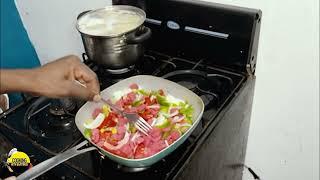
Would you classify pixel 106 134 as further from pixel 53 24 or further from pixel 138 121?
pixel 53 24

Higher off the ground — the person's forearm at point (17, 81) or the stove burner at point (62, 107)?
the person's forearm at point (17, 81)

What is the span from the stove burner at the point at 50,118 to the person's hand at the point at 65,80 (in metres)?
0.11

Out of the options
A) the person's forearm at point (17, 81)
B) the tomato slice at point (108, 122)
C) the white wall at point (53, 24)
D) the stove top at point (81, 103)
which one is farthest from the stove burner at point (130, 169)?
the white wall at point (53, 24)

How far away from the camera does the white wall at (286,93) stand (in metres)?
0.80

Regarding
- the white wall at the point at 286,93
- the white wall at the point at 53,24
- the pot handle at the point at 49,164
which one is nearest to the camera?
the pot handle at the point at 49,164

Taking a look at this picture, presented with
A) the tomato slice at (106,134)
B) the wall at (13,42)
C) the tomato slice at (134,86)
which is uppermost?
the tomato slice at (134,86)

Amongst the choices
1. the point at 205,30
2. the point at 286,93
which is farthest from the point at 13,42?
the point at 286,93

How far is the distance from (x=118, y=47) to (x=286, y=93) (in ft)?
1.58

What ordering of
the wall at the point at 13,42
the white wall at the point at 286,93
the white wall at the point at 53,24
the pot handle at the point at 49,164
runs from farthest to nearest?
the wall at the point at 13,42
the white wall at the point at 53,24
the white wall at the point at 286,93
the pot handle at the point at 49,164

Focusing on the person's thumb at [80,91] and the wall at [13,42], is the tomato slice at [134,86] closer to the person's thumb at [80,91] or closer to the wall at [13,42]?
the person's thumb at [80,91]

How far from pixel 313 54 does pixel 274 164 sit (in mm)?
411

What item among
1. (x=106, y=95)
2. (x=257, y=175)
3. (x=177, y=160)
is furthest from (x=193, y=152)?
(x=257, y=175)

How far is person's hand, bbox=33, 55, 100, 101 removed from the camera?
0.64 meters

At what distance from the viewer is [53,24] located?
136cm
